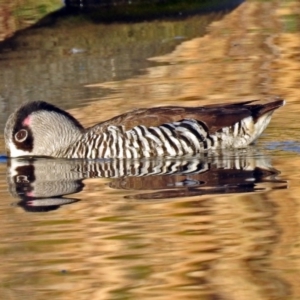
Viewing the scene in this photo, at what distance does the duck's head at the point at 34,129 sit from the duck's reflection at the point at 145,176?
12 centimetres

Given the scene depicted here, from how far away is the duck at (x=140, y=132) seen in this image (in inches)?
445

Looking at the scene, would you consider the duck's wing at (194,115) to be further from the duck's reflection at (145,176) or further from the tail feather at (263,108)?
the duck's reflection at (145,176)

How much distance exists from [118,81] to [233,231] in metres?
7.27

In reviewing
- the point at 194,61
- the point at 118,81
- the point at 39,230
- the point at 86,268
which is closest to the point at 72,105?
the point at 118,81

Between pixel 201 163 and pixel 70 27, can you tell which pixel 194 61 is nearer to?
pixel 70 27

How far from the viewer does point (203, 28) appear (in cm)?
1927

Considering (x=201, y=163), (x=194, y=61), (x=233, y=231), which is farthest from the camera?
(x=194, y=61)

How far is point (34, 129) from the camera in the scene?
472 inches

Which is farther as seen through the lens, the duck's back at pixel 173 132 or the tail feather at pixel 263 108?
the tail feather at pixel 263 108

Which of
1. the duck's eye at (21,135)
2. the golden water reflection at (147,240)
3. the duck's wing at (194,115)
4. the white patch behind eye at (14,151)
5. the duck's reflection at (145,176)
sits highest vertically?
the duck's wing at (194,115)

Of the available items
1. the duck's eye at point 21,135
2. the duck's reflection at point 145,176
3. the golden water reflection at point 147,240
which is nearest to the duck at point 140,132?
the duck's eye at point 21,135

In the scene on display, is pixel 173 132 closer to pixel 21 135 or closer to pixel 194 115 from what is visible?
pixel 194 115

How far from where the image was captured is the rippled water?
756 centimetres

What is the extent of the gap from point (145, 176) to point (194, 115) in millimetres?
1163
